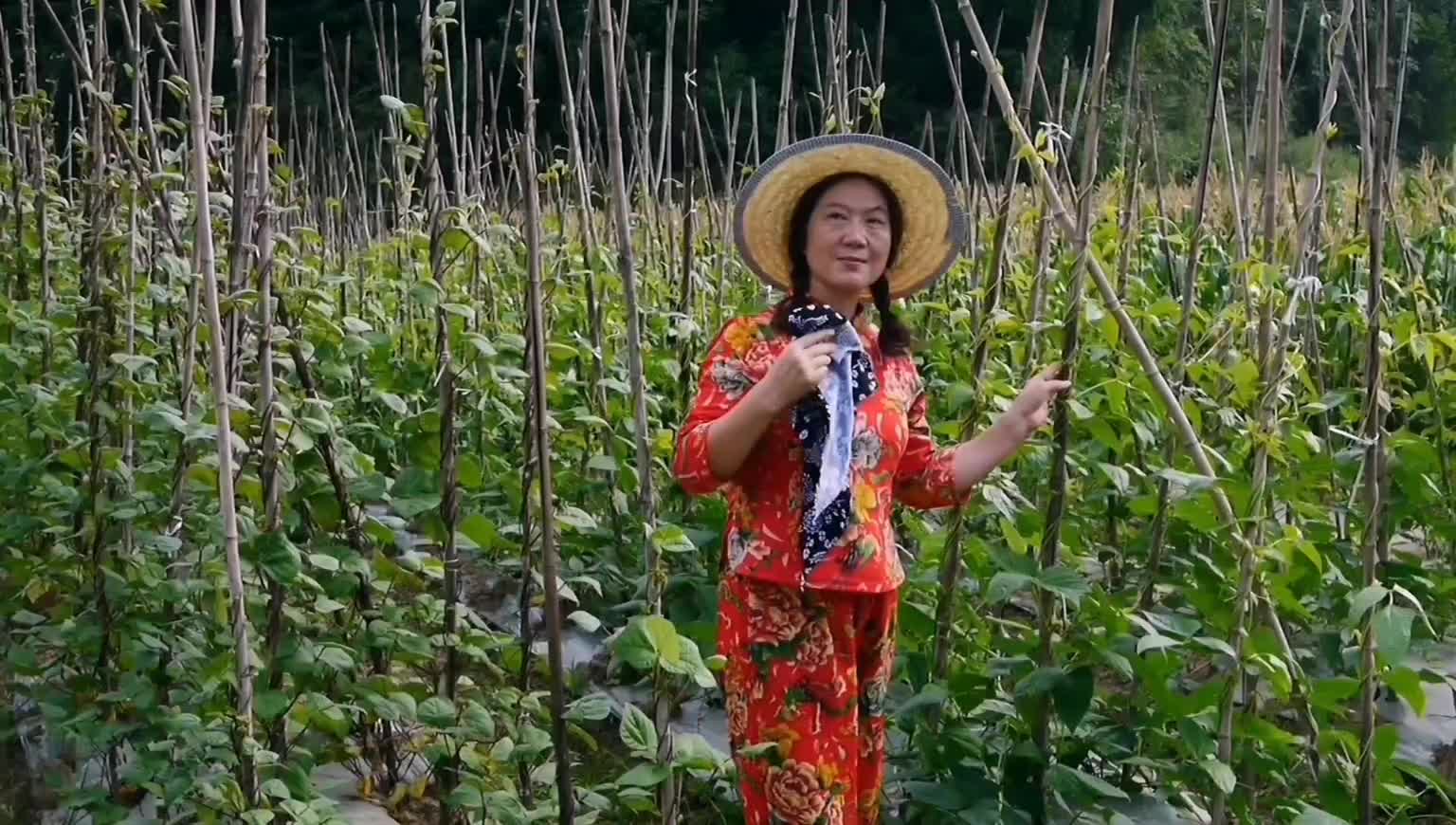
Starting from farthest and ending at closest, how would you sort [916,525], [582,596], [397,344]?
[397,344] → [582,596] → [916,525]

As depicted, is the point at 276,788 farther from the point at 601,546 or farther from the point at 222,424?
the point at 601,546

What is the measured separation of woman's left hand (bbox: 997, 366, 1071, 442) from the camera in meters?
1.99

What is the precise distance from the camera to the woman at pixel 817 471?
6.35 feet

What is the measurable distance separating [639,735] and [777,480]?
0.38m

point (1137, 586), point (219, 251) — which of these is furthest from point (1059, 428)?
point (219, 251)

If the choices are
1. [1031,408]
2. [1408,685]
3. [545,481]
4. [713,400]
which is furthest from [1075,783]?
[545,481]

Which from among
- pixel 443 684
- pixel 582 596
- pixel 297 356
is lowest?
pixel 582 596

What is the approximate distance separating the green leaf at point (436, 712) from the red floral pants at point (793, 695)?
42 cm

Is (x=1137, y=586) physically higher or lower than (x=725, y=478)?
lower

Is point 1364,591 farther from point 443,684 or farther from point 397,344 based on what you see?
point 397,344

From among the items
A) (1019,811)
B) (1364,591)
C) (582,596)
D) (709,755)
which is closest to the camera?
(1364,591)

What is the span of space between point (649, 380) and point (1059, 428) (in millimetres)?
1590

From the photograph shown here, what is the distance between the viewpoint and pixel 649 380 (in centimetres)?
362

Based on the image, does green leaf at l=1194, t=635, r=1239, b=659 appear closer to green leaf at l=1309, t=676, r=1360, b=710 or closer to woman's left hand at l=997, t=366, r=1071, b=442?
green leaf at l=1309, t=676, r=1360, b=710
